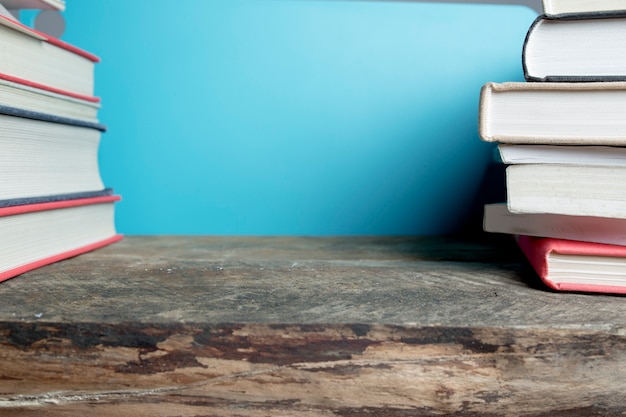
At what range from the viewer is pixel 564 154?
1.85 feet

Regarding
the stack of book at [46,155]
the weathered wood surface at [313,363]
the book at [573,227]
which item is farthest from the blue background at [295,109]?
the weathered wood surface at [313,363]

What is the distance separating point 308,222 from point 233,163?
0.19 meters

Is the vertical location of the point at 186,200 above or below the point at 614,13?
below

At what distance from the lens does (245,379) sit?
0.46 metres

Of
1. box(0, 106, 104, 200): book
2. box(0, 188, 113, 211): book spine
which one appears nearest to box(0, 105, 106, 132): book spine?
box(0, 106, 104, 200): book

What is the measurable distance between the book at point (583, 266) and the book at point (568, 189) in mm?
36

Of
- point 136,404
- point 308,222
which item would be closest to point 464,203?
point 308,222

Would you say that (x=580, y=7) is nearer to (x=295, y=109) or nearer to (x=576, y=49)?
(x=576, y=49)

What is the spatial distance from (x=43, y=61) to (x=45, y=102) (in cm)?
6

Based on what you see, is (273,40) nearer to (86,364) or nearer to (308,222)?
(308,222)

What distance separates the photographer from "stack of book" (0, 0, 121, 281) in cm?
68

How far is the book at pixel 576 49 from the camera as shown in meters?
0.57

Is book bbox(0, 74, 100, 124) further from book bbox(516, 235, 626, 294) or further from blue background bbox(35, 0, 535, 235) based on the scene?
book bbox(516, 235, 626, 294)

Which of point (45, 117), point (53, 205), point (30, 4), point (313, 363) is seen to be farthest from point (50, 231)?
point (313, 363)
